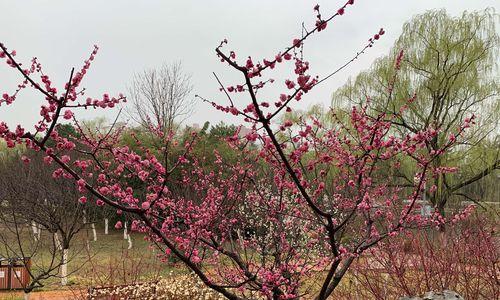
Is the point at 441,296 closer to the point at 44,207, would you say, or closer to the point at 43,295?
the point at 43,295

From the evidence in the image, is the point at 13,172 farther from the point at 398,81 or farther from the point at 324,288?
the point at 324,288

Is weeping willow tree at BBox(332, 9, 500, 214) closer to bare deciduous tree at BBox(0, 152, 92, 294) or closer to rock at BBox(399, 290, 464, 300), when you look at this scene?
bare deciduous tree at BBox(0, 152, 92, 294)

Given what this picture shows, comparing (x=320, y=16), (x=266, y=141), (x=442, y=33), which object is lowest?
(x=266, y=141)

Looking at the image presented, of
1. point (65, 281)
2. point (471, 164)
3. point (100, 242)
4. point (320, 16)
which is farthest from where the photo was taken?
point (100, 242)

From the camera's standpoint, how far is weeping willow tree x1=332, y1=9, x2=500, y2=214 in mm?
16000

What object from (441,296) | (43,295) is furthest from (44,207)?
(441,296)

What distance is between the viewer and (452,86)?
632 inches

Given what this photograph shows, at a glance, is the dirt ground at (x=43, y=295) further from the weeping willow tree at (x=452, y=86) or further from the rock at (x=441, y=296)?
the weeping willow tree at (x=452, y=86)

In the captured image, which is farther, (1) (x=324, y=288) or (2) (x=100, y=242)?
(2) (x=100, y=242)

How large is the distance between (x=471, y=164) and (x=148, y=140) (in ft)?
45.3

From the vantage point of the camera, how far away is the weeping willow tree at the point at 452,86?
1600 cm

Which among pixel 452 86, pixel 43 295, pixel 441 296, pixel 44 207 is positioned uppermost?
pixel 452 86

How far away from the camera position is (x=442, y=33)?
53.7 ft

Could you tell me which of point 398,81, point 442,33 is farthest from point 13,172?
point 442,33
